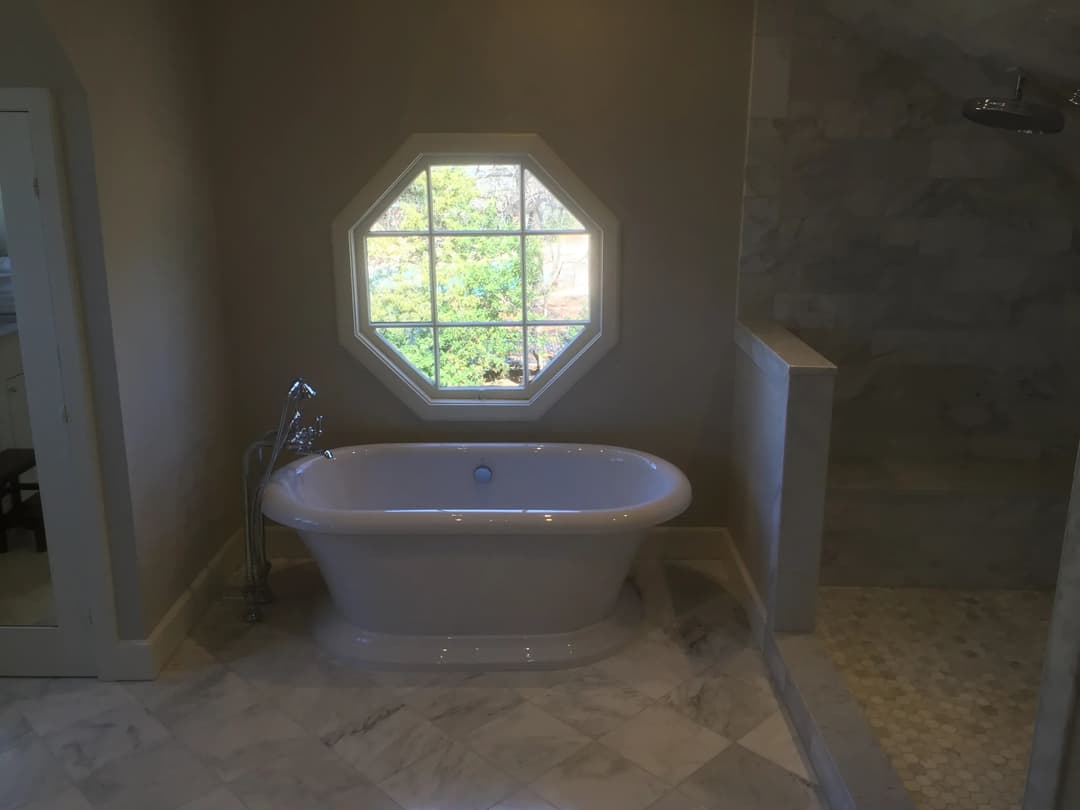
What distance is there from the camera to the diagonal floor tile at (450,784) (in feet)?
7.41

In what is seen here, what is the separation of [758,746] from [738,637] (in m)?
0.61

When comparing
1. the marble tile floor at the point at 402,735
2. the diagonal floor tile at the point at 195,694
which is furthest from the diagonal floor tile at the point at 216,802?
the diagonal floor tile at the point at 195,694

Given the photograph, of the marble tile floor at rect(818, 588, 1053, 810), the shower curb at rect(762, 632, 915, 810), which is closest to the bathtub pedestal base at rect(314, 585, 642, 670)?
the shower curb at rect(762, 632, 915, 810)

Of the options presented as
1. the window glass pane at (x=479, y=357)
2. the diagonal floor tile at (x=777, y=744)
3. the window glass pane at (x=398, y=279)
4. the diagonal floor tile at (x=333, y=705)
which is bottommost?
the diagonal floor tile at (x=333, y=705)

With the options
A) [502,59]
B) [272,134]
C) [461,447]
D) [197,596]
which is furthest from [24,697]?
[502,59]

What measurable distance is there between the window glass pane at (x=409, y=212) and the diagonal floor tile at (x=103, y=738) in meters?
2.00

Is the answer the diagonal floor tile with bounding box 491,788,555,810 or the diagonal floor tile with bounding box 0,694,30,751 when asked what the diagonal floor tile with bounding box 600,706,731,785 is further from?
the diagonal floor tile with bounding box 0,694,30,751

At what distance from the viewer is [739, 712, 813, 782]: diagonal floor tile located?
2.38m

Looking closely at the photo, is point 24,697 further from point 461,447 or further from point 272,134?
point 272,134

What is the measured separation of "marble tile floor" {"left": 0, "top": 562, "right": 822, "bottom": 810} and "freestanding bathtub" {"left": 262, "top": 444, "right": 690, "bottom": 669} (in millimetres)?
88

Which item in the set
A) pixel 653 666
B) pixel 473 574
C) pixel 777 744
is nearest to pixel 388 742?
pixel 473 574

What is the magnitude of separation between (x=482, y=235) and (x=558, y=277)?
363mm

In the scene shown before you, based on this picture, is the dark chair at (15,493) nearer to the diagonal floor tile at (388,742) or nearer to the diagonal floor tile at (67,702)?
the diagonal floor tile at (67,702)

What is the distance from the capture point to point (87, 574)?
269cm
